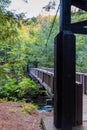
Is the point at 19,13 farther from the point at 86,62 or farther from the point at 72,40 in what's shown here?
the point at 86,62

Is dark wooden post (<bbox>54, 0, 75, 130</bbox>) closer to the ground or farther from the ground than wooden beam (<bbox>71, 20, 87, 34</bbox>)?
closer to the ground

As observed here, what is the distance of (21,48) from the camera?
1698 centimetres

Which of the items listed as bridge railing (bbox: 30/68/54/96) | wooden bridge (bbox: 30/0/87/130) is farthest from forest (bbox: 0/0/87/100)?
wooden bridge (bbox: 30/0/87/130)

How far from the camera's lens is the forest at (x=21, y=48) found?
212 inches

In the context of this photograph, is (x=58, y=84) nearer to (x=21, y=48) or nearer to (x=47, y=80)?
(x=47, y=80)

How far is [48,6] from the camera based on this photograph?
7.23m

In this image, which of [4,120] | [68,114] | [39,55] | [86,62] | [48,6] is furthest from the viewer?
[39,55]

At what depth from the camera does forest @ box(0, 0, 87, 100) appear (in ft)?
17.6

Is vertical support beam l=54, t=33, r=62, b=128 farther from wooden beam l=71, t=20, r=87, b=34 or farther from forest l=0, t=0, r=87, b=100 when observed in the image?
forest l=0, t=0, r=87, b=100

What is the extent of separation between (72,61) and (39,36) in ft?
54.7

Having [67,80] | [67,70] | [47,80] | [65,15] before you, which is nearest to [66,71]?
[67,70]

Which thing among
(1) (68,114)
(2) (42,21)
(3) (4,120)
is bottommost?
(3) (4,120)

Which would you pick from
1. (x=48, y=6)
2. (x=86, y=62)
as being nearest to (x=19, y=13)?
(x=48, y=6)

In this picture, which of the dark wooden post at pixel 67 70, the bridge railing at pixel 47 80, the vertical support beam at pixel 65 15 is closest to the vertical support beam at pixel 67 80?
the dark wooden post at pixel 67 70
